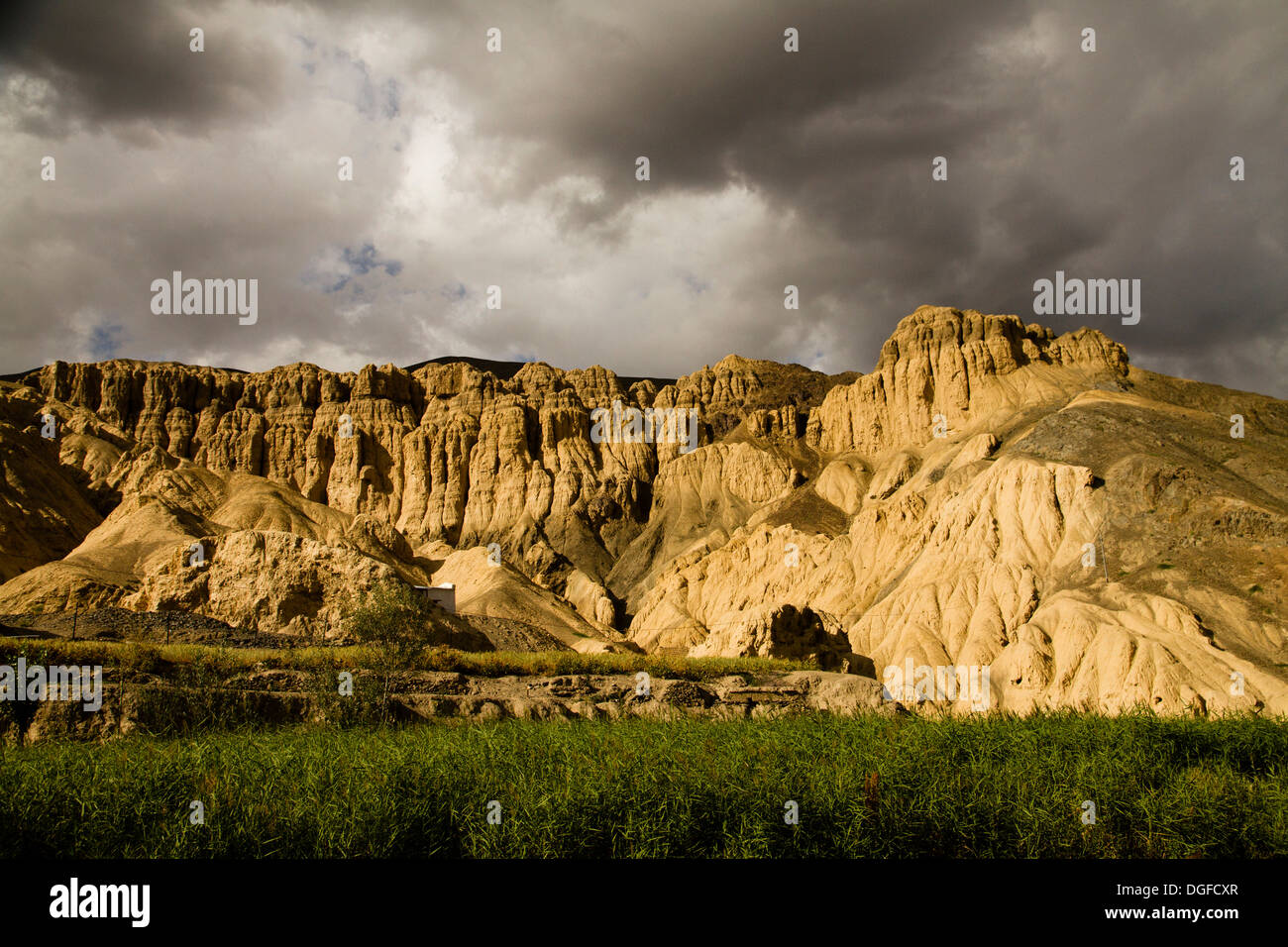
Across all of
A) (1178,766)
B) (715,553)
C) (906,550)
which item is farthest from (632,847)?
(715,553)

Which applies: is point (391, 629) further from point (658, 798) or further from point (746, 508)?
point (746, 508)

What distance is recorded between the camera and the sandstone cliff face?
3794 cm

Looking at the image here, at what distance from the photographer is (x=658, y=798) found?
754 centimetres

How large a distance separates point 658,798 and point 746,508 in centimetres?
10384

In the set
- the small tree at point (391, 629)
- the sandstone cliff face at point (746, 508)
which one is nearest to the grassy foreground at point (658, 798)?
the small tree at point (391, 629)

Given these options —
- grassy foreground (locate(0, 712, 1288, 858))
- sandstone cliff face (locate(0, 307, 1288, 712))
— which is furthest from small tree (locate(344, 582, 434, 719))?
sandstone cliff face (locate(0, 307, 1288, 712))

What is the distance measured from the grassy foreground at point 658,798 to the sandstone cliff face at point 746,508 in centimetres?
2343

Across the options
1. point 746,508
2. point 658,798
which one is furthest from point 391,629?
point 746,508

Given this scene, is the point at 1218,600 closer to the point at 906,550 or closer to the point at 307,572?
the point at 906,550

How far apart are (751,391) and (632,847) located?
146m

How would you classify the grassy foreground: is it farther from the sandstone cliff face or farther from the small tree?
the sandstone cliff face

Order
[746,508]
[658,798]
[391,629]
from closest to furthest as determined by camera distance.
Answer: [658,798] < [391,629] < [746,508]

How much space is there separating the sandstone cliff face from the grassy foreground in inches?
923

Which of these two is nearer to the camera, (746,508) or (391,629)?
(391,629)
